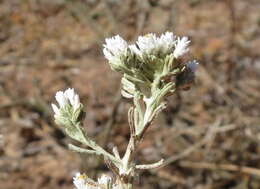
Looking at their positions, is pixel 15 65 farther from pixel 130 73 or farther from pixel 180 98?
pixel 130 73

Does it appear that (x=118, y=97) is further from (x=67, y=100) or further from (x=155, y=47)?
(x=155, y=47)

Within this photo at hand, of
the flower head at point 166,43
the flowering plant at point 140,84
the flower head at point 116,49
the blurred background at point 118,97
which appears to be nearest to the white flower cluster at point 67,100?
the flowering plant at point 140,84

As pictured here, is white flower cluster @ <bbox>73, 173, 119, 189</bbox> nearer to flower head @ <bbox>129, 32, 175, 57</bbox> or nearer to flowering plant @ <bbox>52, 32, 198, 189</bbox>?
flowering plant @ <bbox>52, 32, 198, 189</bbox>

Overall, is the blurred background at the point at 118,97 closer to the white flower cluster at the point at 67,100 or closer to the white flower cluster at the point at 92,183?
the white flower cluster at the point at 67,100

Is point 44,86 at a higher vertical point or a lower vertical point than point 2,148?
higher

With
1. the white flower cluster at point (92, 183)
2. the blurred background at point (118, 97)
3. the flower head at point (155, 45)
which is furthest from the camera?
the blurred background at point (118, 97)

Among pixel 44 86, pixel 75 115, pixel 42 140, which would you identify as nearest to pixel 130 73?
pixel 75 115
